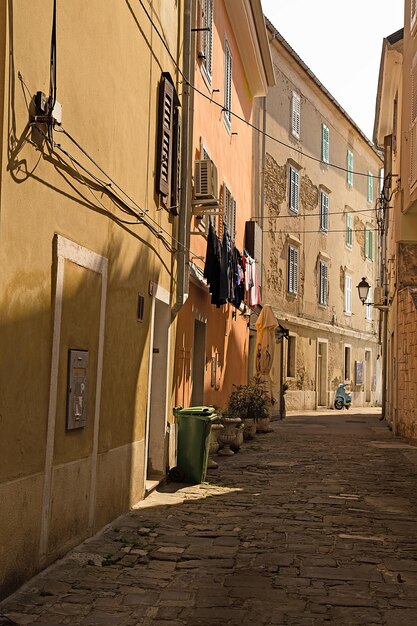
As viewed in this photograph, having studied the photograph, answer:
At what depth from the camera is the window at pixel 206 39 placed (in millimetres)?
12633

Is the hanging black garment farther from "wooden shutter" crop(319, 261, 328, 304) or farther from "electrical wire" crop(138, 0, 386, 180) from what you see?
"wooden shutter" crop(319, 261, 328, 304)

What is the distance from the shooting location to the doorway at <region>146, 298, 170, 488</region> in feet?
32.1

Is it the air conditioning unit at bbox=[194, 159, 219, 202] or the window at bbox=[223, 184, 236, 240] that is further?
the window at bbox=[223, 184, 236, 240]

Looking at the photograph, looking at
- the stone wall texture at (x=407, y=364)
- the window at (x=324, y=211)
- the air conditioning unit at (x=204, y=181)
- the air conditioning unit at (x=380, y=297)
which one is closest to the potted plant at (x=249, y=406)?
the stone wall texture at (x=407, y=364)

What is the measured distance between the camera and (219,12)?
1484 centimetres

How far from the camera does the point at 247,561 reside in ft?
20.3

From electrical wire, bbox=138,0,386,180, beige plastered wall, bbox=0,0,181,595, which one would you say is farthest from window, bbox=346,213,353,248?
beige plastered wall, bbox=0,0,181,595

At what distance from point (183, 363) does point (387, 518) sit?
14.1ft

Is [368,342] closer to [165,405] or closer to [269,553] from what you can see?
[165,405]

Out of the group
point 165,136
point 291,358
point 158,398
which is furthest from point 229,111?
point 291,358

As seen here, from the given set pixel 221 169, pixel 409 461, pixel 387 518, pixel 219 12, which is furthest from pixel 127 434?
pixel 219 12

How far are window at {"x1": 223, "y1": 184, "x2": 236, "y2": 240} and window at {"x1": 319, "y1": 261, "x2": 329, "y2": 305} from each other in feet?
46.8

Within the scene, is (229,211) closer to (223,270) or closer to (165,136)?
(223,270)

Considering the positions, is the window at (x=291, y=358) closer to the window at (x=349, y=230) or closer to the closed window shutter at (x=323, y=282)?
the closed window shutter at (x=323, y=282)
